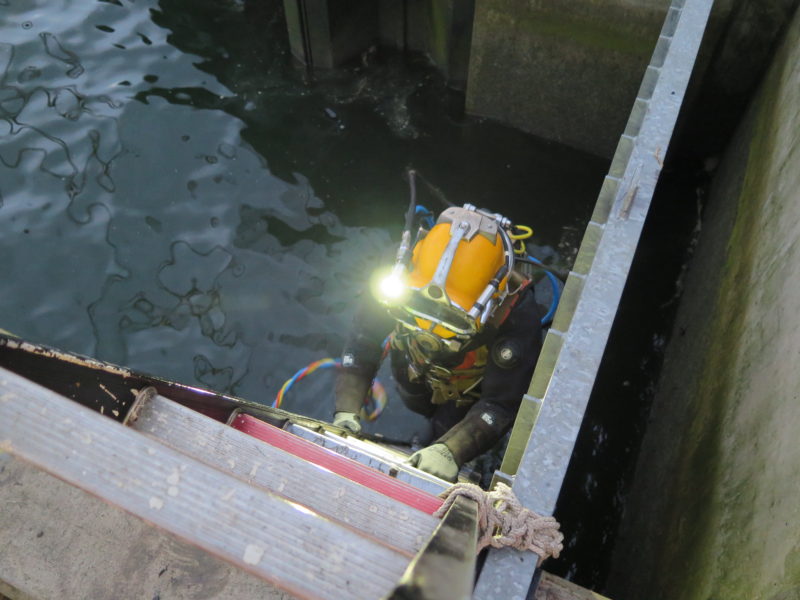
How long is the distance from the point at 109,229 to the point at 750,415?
5.42 meters

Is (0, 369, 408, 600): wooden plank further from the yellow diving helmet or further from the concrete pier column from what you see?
the concrete pier column

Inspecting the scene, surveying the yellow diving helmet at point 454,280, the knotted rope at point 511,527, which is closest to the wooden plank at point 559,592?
the knotted rope at point 511,527

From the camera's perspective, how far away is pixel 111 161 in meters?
6.08

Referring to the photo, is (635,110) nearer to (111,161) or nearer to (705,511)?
(705,511)

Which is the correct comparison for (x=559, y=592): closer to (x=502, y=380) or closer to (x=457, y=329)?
(x=457, y=329)

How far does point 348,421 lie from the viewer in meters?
4.27

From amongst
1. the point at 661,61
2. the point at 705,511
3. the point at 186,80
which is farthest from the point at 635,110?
the point at 186,80

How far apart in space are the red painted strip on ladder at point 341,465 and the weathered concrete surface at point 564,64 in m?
4.84

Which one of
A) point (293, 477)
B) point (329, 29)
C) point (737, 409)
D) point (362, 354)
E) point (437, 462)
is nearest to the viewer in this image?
point (293, 477)

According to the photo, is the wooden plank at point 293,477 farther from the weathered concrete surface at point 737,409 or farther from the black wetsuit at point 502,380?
the black wetsuit at point 502,380

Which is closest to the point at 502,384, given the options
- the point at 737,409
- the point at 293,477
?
the point at 737,409

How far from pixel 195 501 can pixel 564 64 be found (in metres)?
5.73

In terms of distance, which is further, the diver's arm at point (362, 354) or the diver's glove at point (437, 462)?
the diver's arm at point (362, 354)

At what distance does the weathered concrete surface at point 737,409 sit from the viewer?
2.04m
